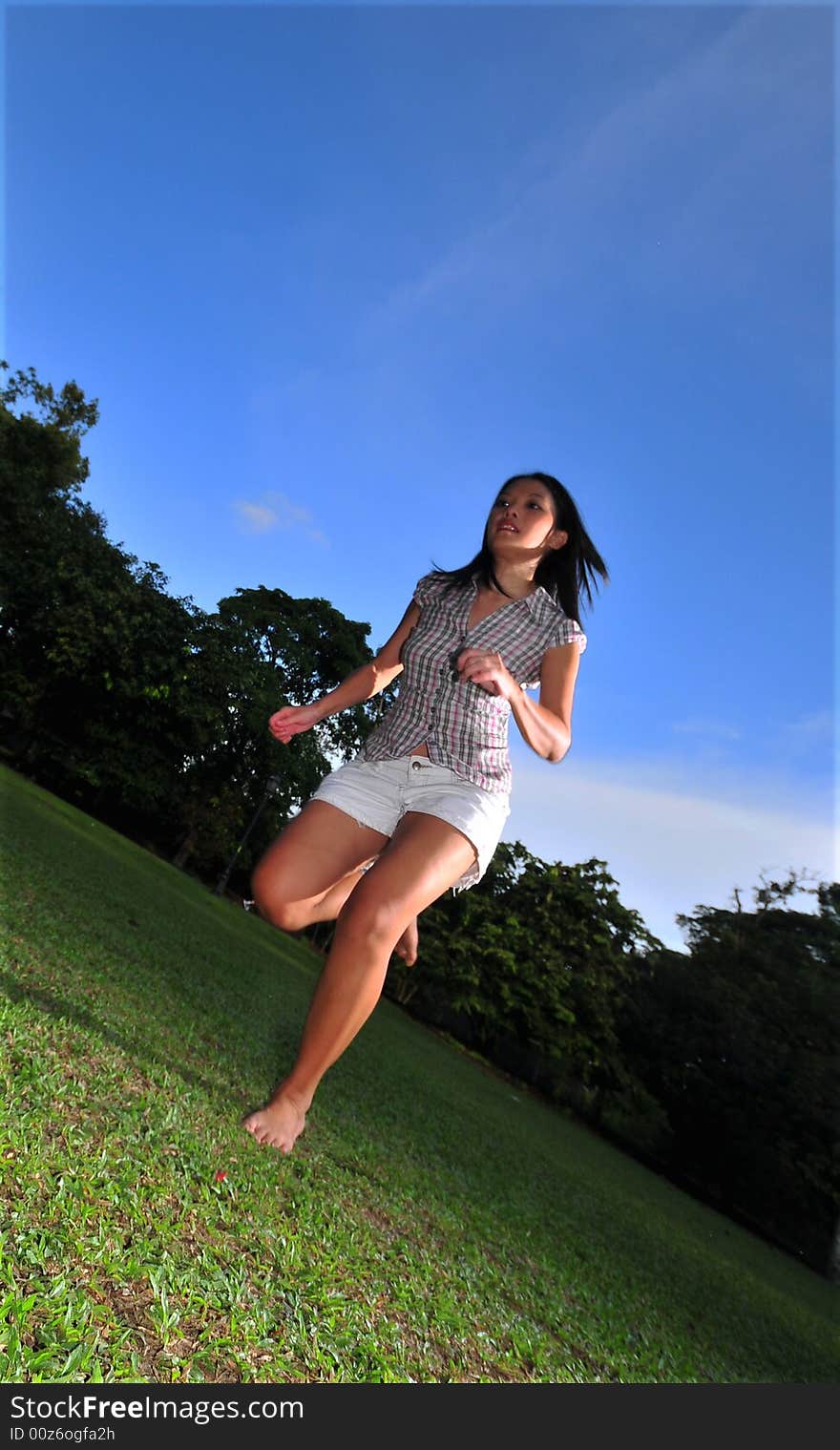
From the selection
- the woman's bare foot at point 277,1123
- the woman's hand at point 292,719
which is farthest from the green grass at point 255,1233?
the woman's hand at point 292,719

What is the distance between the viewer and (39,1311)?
1.17m

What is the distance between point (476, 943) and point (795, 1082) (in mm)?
6861

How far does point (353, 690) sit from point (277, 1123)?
1353 millimetres

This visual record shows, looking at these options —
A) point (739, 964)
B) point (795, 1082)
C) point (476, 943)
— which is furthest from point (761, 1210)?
point (476, 943)

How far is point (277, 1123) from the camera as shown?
2.26 metres

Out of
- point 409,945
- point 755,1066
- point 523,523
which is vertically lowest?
point 409,945

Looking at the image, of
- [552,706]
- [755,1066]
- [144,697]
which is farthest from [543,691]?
[144,697]

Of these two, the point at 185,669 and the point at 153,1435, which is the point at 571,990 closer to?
the point at 185,669

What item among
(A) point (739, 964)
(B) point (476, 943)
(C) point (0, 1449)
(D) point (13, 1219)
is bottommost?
(C) point (0, 1449)

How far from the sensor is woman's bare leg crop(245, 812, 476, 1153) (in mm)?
2166

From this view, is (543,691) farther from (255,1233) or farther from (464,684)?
(255,1233)

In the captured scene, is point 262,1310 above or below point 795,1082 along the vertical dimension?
below

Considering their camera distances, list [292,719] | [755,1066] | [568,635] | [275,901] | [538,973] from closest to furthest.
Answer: [275,901] → [568,635] → [292,719] → [755,1066] → [538,973]

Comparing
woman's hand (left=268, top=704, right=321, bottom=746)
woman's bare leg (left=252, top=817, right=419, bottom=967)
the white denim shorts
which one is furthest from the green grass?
woman's hand (left=268, top=704, right=321, bottom=746)
